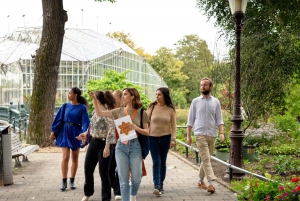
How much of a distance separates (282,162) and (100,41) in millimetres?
27463

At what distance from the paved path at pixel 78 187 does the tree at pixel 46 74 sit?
434 centimetres

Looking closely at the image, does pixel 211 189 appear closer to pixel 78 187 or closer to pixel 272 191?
pixel 78 187

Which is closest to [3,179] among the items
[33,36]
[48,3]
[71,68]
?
[48,3]

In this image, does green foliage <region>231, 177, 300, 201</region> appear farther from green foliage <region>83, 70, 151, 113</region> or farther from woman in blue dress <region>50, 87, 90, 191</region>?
green foliage <region>83, 70, 151, 113</region>

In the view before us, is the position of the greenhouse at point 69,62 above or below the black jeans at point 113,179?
above

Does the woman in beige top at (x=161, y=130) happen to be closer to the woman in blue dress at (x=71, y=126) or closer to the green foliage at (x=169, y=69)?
the woman in blue dress at (x=71, y=126)

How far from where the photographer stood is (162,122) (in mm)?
8070

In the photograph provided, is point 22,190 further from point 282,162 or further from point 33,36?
point 33,36

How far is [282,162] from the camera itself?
11125 millimetres

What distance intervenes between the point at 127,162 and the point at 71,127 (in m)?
2.23

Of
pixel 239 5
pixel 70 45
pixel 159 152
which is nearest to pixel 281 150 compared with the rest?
pixel 239 5

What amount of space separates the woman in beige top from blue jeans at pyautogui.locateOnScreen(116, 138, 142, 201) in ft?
5.21

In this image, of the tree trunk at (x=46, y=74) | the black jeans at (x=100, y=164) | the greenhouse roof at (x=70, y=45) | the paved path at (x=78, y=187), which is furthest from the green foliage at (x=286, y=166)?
the greenhouse roof at (x=70, y=45)

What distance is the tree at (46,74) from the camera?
16377 millimetres
